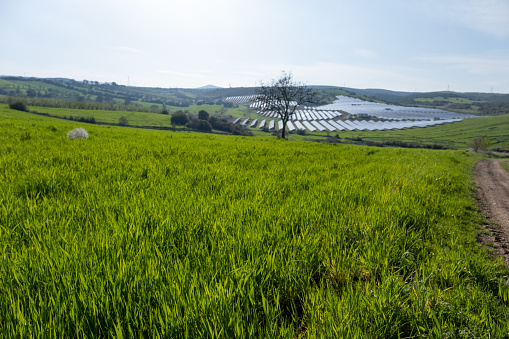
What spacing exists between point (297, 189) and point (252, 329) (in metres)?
3.98

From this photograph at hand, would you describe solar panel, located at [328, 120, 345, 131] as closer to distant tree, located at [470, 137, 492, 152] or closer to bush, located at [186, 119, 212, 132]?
distant tree, located at [470, 137, 492, 152]

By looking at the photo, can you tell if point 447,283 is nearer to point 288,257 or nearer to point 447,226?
point 288,257

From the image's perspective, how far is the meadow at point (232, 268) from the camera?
65.1 inches

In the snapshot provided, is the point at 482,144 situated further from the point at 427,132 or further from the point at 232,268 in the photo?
the point at 232,268

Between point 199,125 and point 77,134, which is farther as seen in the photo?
point 199,125

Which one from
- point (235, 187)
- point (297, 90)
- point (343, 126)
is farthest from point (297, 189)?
point (343, 126)

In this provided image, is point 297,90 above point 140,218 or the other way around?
above

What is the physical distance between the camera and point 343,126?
502 feet

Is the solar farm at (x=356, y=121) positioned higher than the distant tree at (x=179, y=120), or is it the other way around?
the solar farm at (x=356, y=121)

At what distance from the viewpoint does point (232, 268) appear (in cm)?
226

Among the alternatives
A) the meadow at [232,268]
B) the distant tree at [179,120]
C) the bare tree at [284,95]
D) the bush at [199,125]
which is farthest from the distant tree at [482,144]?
the distant tree at [179,120]

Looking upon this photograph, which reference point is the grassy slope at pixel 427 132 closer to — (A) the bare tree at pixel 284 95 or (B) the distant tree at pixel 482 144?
(B) the distant tree at pixel 482 144

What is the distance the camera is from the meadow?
1.65 metres

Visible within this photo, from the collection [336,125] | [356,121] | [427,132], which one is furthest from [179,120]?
[427,132]
